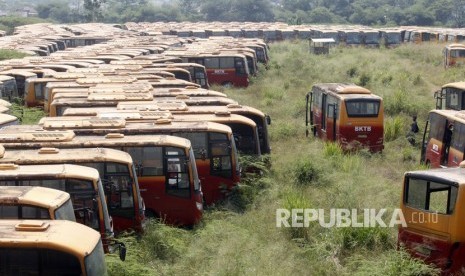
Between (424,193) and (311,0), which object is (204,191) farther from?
(311,0)

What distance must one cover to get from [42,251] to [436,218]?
6.00 m

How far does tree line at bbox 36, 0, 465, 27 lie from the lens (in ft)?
328

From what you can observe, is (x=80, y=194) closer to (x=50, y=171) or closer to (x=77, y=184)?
(x=77, y=184)

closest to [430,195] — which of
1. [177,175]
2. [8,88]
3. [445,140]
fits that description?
[177,175]

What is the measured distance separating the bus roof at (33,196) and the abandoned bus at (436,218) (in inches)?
218

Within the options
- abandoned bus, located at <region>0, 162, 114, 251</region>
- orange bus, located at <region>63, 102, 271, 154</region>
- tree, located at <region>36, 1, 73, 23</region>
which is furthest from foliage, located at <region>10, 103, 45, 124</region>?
tree, located at <region>36, 1, 73, 23</region>

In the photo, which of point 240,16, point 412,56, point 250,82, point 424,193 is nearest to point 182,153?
point 424,193

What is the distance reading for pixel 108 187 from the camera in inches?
532

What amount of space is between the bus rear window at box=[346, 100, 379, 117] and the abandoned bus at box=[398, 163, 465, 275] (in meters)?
10.2

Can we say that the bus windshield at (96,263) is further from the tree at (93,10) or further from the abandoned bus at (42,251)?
the tree at (93,10)

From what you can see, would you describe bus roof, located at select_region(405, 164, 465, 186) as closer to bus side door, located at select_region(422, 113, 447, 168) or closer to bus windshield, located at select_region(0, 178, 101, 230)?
bus windshield, located at select_region(0, 178, 101, 230)

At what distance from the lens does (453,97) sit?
2469cm

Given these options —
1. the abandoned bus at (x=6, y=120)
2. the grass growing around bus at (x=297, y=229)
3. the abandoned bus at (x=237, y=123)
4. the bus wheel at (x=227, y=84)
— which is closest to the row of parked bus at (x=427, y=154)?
the grass growing around bus at (x=297, y=229)

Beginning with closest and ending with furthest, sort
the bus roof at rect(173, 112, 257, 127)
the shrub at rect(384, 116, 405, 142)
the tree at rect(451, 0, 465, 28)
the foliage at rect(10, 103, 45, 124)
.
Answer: the bus roof at rect(173, 112, 257, 127) < the foliage at rect(10, 103, 45, 124) < the shrub at rect(384, 116, 405, 142) < the tree at rect(451, 0, 465, 28)
